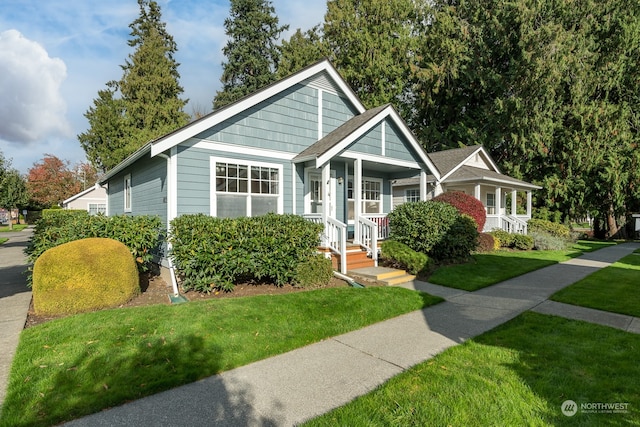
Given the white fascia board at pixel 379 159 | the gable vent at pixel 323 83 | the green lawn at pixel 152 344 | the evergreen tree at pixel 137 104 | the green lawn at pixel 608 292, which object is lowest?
the green lawn at pixel 608 292

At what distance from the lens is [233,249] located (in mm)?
→ 6844

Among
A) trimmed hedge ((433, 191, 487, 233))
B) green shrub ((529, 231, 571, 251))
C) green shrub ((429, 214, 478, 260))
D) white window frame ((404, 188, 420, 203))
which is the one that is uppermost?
white window frame ((404, 188, 420, 203))

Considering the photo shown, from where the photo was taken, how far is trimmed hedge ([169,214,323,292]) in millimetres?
6570

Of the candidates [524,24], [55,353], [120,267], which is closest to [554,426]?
[55,353]

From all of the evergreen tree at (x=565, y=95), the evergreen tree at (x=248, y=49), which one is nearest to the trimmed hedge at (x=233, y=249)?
the evergreen tree at (x=565, y=95)

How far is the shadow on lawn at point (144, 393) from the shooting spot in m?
2.80

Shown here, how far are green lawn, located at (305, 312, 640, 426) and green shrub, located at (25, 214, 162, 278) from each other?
239 inches

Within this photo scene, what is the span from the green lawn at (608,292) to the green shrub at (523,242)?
5422 mm

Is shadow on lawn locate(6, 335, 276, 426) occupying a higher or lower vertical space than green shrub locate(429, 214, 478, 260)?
lower

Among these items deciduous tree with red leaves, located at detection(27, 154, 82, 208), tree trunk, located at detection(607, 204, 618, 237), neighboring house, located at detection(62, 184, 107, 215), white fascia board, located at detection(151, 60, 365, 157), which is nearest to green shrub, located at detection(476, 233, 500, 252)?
white fascia board, located at detection(151, 60, 365, 157)

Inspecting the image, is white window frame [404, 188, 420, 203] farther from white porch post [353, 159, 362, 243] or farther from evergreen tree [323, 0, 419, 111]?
evergreen tree [323, 0, 419, 111]

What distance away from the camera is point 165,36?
32.4m

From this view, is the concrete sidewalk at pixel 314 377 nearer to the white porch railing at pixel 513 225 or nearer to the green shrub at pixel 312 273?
the green shrub at pixel 312 273

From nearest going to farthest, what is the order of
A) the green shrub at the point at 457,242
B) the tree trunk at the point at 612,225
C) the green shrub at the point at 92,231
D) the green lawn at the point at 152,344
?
the green lawn at the point at 152,344 → the green shrub at the point at 92,231 → the green shrub at the point at 457,242 → the tree trunk at the point at 612,225
